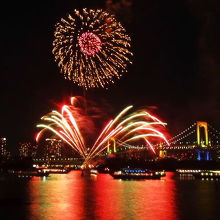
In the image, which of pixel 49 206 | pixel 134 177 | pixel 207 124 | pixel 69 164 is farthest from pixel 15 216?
pixel 69 164

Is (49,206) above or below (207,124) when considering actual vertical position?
below

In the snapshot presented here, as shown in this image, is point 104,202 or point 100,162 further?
point 100,162

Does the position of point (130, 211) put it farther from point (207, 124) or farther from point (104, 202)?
point (207, 124)

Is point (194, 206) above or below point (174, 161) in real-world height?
below

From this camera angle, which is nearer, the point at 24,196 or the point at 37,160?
the point at 24,196

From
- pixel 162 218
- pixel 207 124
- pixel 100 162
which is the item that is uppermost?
pixel 207 124

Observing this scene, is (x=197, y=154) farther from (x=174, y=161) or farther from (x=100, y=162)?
(x=100, y=162)

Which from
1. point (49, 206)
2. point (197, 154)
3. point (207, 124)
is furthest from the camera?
point (207, 124)

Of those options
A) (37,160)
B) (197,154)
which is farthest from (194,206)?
(37,160)

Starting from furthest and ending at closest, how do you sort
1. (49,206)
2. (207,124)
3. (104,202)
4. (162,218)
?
(207,124) < (104,202) < (49,206) < (162,218)
